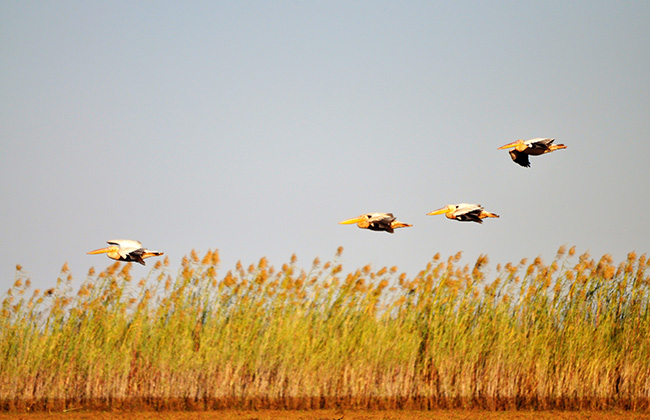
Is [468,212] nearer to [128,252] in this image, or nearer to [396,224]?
[396,224]

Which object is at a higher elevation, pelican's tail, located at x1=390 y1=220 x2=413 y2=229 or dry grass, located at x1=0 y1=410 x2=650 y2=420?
pelican's tail, located at x1=390 y1=220 x2=413 y2=229

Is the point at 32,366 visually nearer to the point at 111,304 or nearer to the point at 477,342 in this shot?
the point at 111,304

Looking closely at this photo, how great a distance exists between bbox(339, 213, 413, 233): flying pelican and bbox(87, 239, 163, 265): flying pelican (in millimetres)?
2372

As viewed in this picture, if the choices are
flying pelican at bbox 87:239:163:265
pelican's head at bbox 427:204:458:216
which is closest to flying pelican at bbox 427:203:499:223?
pelican's head at bbox 427:204:458:216

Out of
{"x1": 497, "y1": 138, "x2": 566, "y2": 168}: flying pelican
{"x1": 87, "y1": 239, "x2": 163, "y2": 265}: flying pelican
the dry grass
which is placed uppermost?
{"x1": 497, "y1": 138, "x2": 566, "y2": 168}: flying pelican

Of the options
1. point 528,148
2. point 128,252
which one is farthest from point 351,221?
point 128,252

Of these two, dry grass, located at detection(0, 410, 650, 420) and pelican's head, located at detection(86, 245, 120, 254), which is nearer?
dry grass, located at detection(0, 410, 650, 420)

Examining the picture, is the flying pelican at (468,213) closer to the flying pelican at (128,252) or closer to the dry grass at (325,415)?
the dry grass at (325,415)

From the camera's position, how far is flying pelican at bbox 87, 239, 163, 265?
8.46 meters

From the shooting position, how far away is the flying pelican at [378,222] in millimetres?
8328

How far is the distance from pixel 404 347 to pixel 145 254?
10.9 feet

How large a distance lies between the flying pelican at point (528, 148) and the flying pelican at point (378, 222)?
150 cm

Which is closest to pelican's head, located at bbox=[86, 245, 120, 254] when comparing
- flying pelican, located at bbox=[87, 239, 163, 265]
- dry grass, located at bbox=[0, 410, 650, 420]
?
flying pelican, located at bbox=[87, 239, 163, 265]

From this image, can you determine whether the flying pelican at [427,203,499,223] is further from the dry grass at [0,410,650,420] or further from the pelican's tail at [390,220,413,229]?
the dry grass at [0,410,650,420]
